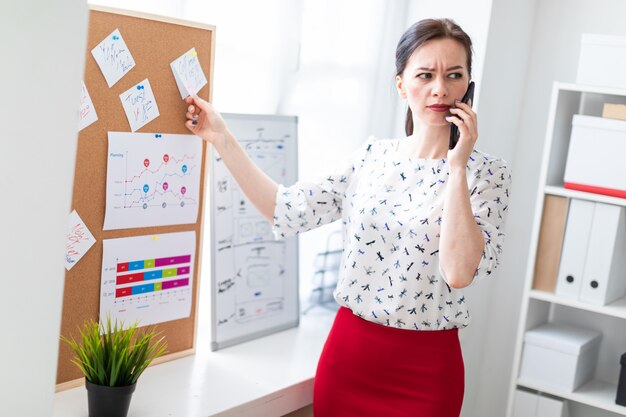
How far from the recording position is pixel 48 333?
1375 millimetres

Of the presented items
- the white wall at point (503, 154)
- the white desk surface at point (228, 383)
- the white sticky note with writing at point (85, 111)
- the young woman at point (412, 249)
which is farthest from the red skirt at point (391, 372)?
the white wall at point (503, 154)

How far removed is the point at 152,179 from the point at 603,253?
4.90 ft

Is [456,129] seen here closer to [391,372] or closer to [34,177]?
[391,372]

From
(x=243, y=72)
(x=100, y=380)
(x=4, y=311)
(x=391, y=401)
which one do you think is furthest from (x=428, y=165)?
(x=4, y=311)

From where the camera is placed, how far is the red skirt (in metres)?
1.92

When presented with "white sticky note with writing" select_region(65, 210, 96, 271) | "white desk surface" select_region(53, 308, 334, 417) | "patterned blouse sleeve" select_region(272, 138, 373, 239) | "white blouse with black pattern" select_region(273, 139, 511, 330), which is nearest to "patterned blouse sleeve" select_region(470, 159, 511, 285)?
"white blouse with black pattern" select_region(273, 139, 511, 330)

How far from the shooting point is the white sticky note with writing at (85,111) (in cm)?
180

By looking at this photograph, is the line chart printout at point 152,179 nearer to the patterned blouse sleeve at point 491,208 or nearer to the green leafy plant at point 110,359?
the green leafy plant at point 110,359

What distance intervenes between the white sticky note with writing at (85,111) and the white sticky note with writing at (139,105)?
9 centimetres

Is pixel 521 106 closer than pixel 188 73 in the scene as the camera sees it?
No

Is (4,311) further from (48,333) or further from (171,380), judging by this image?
(171,380)

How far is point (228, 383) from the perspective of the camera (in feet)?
6.69

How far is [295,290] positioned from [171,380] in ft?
2.18

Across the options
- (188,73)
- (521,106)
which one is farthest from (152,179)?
(521,106)
